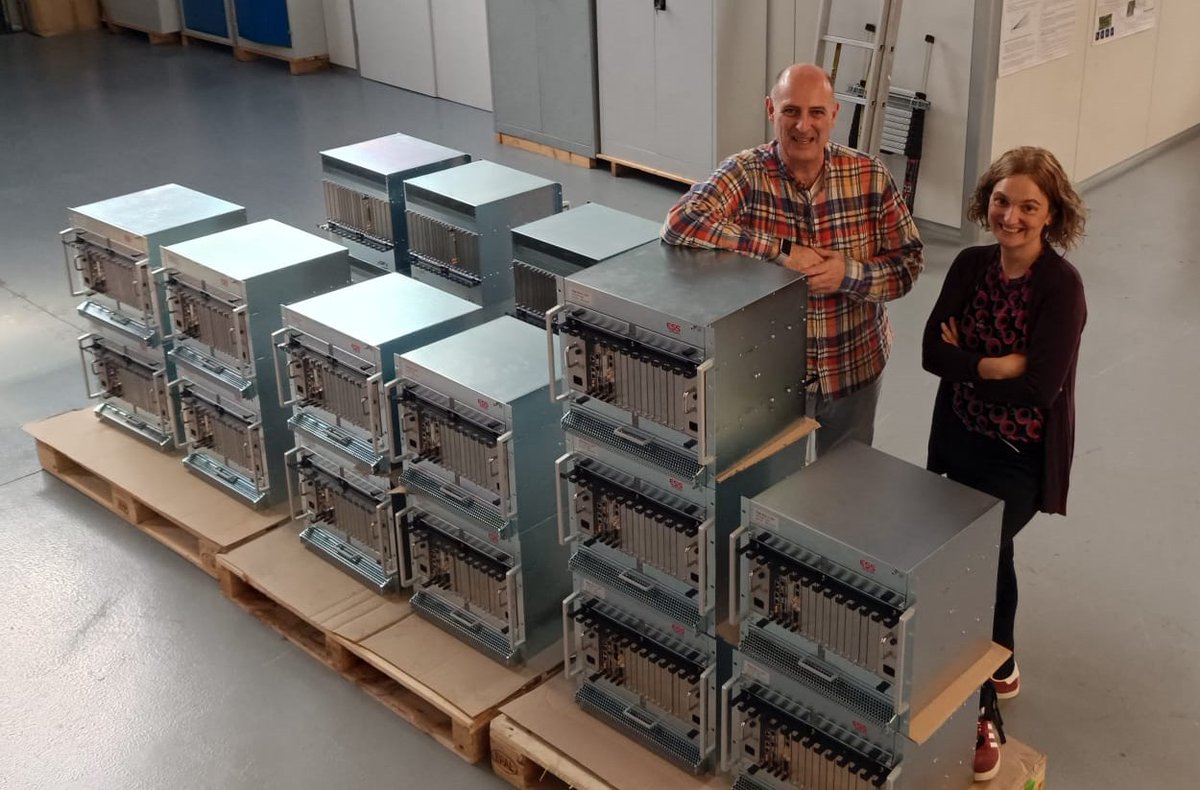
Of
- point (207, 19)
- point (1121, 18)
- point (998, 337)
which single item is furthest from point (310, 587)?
point (207, 19)

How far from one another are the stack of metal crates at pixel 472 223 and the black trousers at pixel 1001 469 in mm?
1773

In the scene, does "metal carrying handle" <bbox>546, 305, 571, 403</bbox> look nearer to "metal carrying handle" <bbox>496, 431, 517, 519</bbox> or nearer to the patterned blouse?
"metal carrying handle" <bbox>496, 431, 517, 519</bbox>

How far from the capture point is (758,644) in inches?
115

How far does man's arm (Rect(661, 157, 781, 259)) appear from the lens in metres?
3.16

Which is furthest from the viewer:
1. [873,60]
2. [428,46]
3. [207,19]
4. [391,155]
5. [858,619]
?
[207,19]

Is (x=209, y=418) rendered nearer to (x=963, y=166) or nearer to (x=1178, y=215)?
(x=963, y=166)

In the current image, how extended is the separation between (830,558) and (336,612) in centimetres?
173

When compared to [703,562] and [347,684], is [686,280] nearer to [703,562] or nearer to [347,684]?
[703,562]

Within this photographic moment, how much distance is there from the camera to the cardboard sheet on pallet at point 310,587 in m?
3.83

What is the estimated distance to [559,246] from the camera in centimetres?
407

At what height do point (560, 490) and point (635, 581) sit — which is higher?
point (560, 490)

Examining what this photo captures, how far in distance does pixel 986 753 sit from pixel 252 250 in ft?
8.74

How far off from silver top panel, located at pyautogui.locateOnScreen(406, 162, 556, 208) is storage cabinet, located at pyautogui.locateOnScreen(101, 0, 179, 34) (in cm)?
784

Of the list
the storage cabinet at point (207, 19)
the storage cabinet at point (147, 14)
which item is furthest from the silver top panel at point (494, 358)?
the storage cabinet at point (147, 14)
